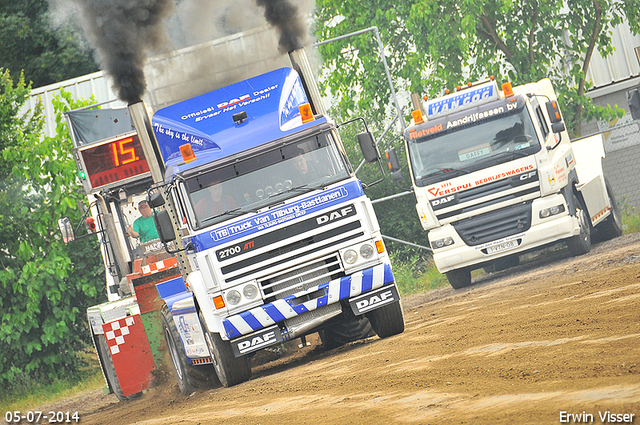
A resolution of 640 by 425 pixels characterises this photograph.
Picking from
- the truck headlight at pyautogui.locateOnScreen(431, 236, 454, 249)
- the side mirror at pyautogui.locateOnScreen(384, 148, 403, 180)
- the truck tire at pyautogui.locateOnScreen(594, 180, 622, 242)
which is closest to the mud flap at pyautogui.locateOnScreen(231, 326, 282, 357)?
the truck headlight at pyautogui.locateOnScreen(431, 236, 454, 249)

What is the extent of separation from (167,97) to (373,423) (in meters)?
6.35

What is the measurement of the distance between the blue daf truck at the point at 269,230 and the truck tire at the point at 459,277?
5983 millimetres

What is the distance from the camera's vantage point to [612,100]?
21922mm

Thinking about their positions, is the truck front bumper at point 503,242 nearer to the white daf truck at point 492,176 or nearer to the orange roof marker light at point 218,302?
the white daf truck at point 492,176

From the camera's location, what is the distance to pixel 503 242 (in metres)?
14.4

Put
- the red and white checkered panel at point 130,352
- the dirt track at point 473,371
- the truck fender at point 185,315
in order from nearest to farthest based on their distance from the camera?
the dirt track at point 473,371, the truck fender at point 185,315, the red and white checkered panel at point 130,352

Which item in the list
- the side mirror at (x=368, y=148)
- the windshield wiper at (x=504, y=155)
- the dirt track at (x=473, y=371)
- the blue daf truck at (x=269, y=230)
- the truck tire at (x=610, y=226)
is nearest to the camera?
the dirt track at (x=473, y=371)

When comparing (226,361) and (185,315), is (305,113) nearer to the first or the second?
(185,315)

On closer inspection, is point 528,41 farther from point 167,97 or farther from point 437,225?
point 167,97

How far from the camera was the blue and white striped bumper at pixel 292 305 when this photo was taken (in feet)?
31.3

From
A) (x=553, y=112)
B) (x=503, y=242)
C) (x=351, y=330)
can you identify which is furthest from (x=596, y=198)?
(x=351, y=330)

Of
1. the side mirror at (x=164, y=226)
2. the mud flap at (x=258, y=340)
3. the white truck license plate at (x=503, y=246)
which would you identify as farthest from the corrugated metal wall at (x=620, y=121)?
the side mirror at (x=164, y=226)

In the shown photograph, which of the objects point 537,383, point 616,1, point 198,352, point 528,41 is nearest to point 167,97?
point 198,352

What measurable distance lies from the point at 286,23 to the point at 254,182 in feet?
9.10
